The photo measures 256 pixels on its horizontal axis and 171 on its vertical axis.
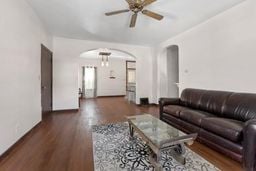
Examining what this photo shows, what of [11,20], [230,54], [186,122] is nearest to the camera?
[11,20]

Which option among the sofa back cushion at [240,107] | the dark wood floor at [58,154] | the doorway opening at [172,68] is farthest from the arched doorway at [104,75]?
the sofa back cushion at [240,107]

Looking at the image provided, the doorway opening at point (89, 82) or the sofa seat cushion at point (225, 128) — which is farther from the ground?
the doorway opening at point (89, 82)

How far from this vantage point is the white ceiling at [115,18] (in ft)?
9.55

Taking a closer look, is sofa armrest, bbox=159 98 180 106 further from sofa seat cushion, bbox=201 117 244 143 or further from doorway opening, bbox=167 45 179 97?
doorway opening, bbox=167 45 179 97

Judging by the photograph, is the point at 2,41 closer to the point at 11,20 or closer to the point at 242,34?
the point at 11,20

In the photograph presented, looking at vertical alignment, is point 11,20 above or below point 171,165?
above

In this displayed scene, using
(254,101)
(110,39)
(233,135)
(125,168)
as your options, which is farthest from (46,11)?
(254,101)

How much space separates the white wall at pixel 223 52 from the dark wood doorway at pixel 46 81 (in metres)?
4.44

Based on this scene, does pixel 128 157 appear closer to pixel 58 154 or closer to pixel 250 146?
pixel 58 154

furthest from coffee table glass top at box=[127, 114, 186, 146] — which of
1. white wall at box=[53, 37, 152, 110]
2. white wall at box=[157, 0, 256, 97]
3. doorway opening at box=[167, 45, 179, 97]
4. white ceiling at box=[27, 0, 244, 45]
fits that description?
doorway opening at box=[167, 45, 179, 97]

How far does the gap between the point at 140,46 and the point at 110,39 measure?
1.62 metres

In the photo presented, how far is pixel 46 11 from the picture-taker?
3250 millimetres

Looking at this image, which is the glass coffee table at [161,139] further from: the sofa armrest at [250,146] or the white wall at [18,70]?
the white wall at [18,70]

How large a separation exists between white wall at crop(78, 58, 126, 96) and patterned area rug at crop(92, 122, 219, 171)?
727 centimetres
